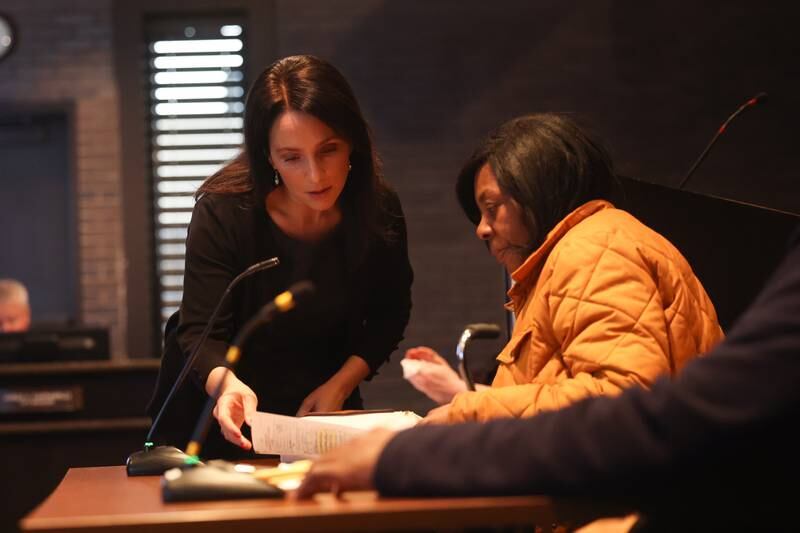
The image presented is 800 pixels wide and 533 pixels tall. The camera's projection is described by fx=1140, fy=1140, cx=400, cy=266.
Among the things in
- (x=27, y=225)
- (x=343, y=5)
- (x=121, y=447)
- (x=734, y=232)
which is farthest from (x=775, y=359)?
(x=27, y=225)

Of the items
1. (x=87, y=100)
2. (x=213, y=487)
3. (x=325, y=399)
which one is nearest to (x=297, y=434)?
(x=213, y=487)

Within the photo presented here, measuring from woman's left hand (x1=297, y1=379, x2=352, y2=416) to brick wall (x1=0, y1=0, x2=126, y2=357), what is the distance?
178 inches

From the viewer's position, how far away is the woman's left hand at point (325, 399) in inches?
103

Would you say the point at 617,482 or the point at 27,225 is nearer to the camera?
the point at 617,482

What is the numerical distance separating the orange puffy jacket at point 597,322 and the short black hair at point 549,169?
0.28 feet

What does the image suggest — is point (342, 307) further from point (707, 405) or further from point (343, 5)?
point (343, 5)

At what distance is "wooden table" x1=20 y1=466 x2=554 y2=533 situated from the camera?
4.06 ft

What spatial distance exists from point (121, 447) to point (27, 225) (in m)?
2.71

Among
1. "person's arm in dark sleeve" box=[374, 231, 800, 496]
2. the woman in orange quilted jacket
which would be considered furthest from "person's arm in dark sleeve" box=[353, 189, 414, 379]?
"person's arm in dark sleeve" box=[374, 231, 800, 496]

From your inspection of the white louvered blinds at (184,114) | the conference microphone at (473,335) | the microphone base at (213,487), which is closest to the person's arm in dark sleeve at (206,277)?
the conference microphone at (473,335)

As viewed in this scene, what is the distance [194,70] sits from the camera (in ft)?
22.7

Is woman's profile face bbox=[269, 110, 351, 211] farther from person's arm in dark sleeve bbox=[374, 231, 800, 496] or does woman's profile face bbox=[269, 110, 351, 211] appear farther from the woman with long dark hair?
person's arm in dark sleeve bbox=[374, 231, 800, 496]

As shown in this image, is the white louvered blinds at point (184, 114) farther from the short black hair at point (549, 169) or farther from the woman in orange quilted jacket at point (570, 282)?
the short black hair at point (549, 169)

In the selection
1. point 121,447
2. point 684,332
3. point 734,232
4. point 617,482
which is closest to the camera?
point 617,482
